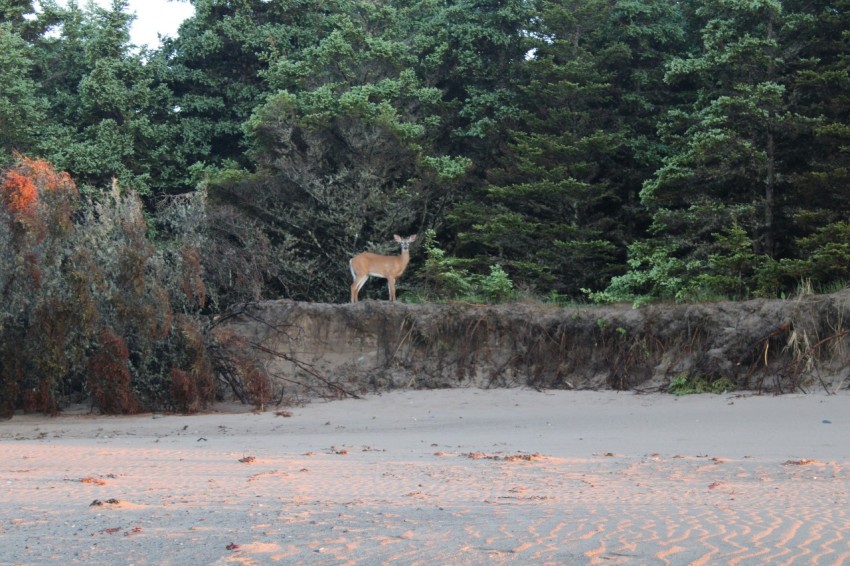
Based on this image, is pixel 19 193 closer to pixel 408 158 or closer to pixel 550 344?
pixel 550 344

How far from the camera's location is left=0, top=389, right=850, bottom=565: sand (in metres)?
6.80

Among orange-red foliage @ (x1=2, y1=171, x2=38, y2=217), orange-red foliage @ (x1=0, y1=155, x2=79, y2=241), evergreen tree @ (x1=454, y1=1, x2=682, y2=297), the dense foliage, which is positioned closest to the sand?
the dense foliage

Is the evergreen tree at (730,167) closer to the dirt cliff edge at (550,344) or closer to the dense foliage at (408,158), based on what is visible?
the dense foliage at (408,158)

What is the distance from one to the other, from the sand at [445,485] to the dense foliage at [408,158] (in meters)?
3.12

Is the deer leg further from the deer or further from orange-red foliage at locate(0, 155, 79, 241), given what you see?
orange-red foliage at locate(0, 155, 79, 241)

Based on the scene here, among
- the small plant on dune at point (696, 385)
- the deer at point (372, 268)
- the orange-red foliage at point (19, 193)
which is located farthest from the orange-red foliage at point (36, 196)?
the small plant on dune at point (696, 385)

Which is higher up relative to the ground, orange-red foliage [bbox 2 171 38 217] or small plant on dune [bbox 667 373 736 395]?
orange-red foliage [bbox 2 171 38 217]

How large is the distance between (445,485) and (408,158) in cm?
1747

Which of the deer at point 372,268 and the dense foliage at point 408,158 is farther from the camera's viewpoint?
the deer at point 372,268

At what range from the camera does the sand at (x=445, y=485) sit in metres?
6.80

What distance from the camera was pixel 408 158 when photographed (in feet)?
87.5

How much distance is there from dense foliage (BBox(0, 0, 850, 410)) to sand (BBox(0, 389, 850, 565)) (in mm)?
3122

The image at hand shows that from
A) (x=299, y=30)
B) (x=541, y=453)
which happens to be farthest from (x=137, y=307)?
(x=299, y=30)

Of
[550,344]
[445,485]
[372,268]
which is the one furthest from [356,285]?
[445,485]
